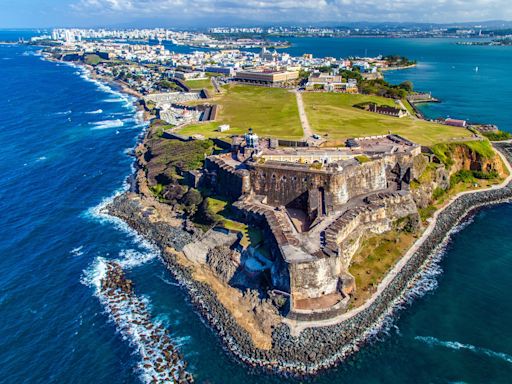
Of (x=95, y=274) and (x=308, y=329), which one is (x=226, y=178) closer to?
(x=95, y=274)

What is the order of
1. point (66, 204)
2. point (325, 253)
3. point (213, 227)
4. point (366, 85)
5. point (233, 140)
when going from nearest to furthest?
1. point (325, 253)
2. point (213, 227)
3. point (66, 204)
4. point (233, 140)
5. point (366, 85)

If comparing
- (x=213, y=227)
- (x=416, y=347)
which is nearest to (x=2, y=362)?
(x=213, y=227)

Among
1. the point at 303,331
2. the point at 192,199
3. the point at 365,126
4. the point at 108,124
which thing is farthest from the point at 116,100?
the point at 303,331

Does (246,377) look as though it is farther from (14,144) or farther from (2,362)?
(14,144)

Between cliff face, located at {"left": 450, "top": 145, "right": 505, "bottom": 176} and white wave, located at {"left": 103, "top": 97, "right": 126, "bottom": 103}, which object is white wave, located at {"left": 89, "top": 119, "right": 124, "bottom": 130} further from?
cliff face, located at {"left": 450, "top": 145, "right": 505, "bottom": 176}

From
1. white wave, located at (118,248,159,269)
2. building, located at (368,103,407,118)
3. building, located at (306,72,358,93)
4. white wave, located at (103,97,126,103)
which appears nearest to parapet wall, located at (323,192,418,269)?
white wave, located at (118,248,159,269)

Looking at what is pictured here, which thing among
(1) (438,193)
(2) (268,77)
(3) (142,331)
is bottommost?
(3) (142,331)
